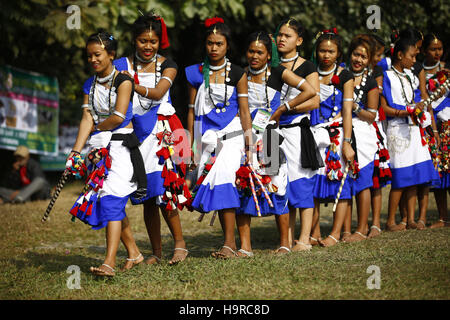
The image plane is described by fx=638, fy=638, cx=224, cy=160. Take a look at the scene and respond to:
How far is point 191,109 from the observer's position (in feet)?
20.2

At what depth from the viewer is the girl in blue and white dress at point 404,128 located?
7.48m

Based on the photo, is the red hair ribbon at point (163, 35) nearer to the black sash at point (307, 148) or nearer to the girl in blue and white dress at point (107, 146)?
the girl in blue and white dress at point (107, 146)

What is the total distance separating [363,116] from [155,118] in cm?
253

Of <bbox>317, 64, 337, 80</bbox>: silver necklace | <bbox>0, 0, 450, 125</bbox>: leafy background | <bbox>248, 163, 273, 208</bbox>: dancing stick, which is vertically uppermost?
<bbox>0, 0, 450, 125</bbox>: leafy background

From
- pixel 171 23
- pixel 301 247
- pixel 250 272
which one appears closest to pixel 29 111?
pixel 171 23

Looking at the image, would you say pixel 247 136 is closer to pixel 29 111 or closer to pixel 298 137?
pixel 298 137

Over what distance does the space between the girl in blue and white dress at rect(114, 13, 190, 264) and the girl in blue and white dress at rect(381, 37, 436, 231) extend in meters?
2.84

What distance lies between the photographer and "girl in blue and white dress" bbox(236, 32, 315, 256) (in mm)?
6078

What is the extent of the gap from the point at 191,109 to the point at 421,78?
3181 mm

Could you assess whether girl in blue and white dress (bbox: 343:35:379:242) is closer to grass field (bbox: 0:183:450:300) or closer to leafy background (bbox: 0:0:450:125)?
grass field (bbox: 0:183:450:300)

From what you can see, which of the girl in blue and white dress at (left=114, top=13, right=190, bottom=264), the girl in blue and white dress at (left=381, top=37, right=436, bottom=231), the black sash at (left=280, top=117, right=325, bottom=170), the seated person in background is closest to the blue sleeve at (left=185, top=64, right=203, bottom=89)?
the girl in blue and white dress at (left=114, top=13, right=190, bottom=264)

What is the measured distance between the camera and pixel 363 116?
710 cm

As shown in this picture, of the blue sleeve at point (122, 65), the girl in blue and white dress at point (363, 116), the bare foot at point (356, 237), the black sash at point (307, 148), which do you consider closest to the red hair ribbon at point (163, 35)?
the blue sleeve at point (122, 65)

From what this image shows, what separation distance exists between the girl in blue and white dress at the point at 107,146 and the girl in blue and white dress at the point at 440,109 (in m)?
4.20
